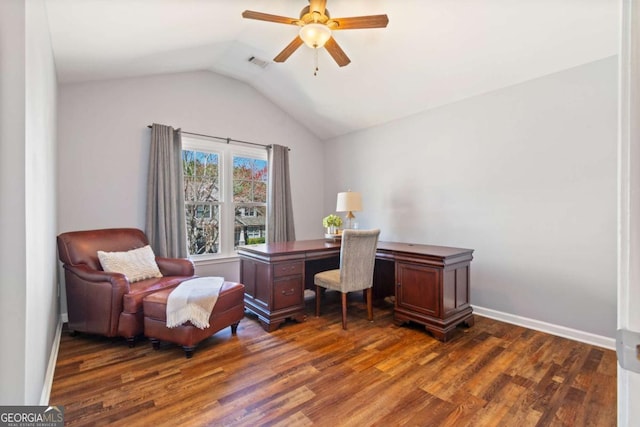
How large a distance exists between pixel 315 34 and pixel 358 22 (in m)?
0.32

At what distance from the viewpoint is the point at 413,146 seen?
3.84m

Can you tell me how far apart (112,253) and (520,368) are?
3.65m

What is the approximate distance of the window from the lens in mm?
3843

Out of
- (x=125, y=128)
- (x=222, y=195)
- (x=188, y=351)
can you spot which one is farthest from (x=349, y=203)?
(x=125, y=128)

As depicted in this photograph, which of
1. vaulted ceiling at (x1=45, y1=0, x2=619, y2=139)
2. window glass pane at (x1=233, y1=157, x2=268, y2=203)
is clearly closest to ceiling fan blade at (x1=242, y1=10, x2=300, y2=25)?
vaulted ceiling at (x1=45, y1=0, x2=619, y2=139)

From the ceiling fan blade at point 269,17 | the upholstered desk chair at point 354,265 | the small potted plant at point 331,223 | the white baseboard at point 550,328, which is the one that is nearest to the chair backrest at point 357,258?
the upholstered desk chair at point 354,265

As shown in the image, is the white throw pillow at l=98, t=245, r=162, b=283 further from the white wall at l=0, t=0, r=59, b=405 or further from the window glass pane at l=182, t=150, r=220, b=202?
the white wall at l=0, t=0, r=59, b=405

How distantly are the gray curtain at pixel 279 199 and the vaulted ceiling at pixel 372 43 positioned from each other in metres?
1.12

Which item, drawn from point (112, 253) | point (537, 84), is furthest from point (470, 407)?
point (112, 253)

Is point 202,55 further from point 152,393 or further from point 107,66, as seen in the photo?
point 152,393

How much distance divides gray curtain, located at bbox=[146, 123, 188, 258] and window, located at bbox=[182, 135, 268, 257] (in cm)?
24

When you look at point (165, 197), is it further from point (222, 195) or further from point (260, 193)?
point (260, 193)

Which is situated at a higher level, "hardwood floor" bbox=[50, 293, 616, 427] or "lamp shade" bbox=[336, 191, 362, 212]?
"lamp shade" bbox=[336, 191, 362, 212]

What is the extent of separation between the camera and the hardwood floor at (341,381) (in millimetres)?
1667
